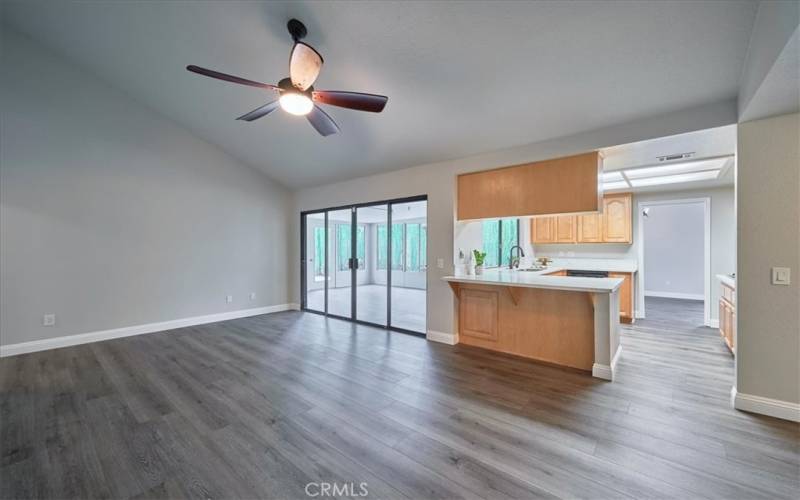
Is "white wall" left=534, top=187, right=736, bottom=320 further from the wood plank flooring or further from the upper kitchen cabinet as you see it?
the upper kitchen cabinet

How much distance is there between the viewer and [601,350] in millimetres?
3004

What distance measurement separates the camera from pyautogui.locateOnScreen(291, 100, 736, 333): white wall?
8.79ft

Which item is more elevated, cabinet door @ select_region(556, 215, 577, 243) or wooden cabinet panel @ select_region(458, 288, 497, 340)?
cabinet door @ select_region(556, 215, 577, 243)

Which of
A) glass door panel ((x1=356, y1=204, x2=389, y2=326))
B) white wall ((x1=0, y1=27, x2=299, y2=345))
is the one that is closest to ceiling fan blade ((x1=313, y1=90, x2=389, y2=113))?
white wall ((x1=0, y1=27, x2=299, y2=345))

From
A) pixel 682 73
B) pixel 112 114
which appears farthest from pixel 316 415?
pixel 112 114

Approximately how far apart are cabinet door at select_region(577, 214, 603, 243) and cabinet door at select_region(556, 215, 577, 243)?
107 mm

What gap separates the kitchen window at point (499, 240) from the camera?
5473 millimetres

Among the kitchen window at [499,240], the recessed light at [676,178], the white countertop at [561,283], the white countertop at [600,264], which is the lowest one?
the white countertop at [561,283]

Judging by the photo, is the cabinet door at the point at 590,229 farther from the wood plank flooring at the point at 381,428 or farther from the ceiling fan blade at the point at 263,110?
the ceiling fan blade at the point at 263,110

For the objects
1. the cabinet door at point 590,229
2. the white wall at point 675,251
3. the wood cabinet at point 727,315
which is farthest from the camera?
the white wall at point 675,251

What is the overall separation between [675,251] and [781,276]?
706 cm

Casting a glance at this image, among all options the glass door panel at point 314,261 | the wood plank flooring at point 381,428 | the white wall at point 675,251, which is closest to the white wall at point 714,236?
the wood plank flooring at point 381,428

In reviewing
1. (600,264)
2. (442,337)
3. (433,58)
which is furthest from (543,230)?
(433,58)

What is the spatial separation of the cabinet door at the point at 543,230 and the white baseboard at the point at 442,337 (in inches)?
135
